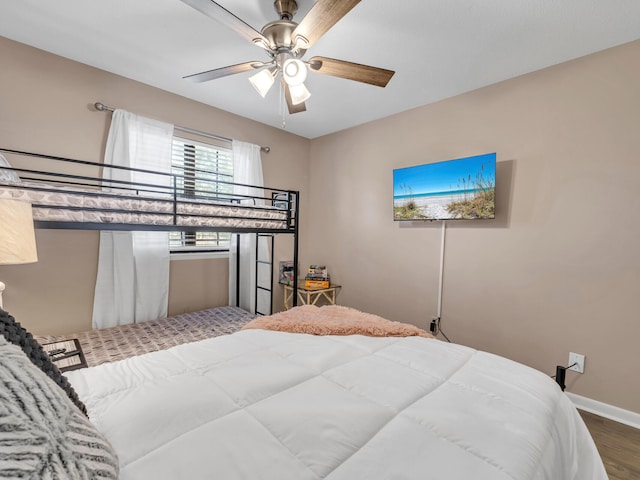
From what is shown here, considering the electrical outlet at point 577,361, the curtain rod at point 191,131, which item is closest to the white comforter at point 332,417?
the electrical outlet at point 577,361

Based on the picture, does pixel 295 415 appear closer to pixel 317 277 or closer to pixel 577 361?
pixel 577 361

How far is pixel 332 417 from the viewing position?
2.68ft

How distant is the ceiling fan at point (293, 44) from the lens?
1296 mm

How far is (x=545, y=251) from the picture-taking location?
85.7 inches

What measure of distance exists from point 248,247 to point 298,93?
1.86 m

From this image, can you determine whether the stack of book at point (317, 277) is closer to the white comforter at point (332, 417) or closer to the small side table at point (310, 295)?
the small side table at point (310, 295)

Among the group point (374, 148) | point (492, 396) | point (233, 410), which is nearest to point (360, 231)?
point (374, 148)

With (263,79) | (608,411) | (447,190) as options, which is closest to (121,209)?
(263,79)

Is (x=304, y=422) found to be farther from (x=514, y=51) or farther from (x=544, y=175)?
(x=514, y=51)

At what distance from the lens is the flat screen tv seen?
2.35 m

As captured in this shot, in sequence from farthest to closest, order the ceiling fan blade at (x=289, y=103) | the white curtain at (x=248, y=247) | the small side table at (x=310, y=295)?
the small side table at (x=310, y=295) → the white curtain at (x=248, y=247) → the ceiling fan blade at (x=289, y=103)

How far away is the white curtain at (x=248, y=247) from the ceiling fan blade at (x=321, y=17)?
1.83 meters

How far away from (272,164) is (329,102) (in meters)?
1.06

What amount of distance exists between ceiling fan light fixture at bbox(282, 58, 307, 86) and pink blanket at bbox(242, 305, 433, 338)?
4.50 feet
